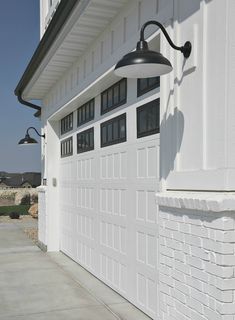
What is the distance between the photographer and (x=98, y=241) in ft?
25.1

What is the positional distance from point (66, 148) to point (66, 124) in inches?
21.4

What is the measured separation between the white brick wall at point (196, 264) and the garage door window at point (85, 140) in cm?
392

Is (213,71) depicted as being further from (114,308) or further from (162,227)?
(114,308)

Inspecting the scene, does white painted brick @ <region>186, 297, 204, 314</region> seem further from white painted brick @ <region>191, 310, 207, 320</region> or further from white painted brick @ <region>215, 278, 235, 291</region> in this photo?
white painted brick @ <region>215, 278, 235, 291</region>

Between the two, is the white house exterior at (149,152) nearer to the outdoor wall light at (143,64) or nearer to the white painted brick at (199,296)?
the white painted brick at (199,296)

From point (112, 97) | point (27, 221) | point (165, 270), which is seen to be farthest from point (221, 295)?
point (27, 221)

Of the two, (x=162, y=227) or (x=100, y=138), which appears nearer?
(x=162, y=227)

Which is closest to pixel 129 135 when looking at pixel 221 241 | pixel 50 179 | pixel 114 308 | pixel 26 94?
pixel 114 308

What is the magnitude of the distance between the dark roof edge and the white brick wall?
3326mm

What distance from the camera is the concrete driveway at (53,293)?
5.88 meters

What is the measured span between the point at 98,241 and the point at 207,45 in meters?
4.59

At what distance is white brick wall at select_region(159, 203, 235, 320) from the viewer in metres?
3.32

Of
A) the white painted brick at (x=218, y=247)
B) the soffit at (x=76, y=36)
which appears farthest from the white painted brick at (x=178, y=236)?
the soffit at (x=76, y=36)

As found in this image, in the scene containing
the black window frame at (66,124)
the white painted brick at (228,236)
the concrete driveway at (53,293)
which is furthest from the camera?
the black window frame at (66,124)
